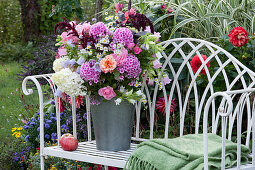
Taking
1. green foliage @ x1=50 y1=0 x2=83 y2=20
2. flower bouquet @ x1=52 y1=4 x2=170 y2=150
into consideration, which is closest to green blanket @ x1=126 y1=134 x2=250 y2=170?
flower bouquet @ x1=52 y1=4 x2=170 y2=150

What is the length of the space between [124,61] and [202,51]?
100 cm

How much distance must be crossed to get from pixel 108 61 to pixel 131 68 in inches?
4.7

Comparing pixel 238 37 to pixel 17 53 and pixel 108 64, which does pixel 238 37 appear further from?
pixel 17 53

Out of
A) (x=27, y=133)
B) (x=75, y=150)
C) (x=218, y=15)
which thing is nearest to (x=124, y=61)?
(x=75, y=150)

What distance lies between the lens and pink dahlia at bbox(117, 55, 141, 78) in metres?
2.11

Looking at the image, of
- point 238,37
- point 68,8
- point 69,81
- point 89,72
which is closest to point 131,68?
point 89,72

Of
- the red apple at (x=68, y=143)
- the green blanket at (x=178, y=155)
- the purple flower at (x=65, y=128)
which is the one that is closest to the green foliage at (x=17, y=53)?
the purple flower at (x=65, y=128)

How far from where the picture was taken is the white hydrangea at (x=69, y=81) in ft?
7.01

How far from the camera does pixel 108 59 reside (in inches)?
82.0

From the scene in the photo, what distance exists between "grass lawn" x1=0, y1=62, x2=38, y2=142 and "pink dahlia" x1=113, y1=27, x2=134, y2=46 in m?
1.59

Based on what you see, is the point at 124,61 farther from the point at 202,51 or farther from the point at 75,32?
the point at 202,51

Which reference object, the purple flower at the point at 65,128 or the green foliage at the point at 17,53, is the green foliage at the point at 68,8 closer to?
the green foliage at the point at 17,53

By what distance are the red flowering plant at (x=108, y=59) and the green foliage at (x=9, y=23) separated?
6.95 metres

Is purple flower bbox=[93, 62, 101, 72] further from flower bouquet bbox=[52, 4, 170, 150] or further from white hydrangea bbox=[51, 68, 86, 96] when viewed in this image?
white hydrangea bbox=[51, 68, 86, 96]
